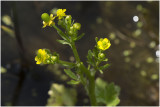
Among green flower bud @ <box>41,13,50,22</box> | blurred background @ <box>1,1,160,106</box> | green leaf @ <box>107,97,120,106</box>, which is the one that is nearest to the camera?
green flower bud @ <box>41,13,50,22</box>

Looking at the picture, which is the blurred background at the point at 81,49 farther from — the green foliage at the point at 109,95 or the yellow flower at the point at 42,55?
the yellow flower at the point at 42,55

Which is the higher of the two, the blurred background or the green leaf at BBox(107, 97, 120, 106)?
the blurred background

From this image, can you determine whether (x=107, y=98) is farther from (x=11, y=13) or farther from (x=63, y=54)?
(x=11, y=13)

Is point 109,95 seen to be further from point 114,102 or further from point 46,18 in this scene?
point 46,18

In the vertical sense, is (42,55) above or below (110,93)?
above

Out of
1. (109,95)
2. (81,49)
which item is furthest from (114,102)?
(81,49)

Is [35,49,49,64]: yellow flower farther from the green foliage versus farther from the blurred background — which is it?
the blurred background

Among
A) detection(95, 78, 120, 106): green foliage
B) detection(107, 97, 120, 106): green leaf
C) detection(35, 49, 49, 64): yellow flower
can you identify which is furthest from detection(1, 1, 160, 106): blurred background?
detection(35, 49, 49, 64): yellow flower

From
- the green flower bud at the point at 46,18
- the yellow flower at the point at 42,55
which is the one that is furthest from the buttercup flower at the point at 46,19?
the yellow flower at the point at 42,55

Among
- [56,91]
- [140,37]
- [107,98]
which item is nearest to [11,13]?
[56,91]
